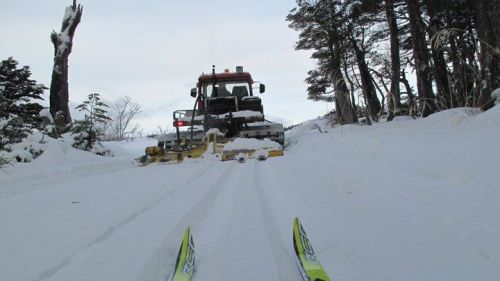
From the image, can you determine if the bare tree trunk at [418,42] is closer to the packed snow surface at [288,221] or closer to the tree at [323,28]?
the packed snow surface at [288,221]

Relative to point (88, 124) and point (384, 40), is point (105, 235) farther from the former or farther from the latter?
point (384, 40)

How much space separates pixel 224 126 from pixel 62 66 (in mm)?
6425

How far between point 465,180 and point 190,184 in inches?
104

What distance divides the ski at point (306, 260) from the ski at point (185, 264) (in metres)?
0.49

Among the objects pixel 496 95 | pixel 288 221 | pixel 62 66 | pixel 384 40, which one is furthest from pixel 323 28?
pixel 288 221

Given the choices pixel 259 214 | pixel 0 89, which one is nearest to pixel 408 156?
pixel 259 214

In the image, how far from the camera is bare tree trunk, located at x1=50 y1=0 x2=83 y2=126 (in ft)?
39.0

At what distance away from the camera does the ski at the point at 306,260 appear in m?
1.43

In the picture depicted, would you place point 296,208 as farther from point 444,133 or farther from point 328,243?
point 444,133

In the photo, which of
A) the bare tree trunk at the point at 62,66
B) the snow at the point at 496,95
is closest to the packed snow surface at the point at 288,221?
the snow at the point at 496,95

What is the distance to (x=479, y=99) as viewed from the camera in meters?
5.21

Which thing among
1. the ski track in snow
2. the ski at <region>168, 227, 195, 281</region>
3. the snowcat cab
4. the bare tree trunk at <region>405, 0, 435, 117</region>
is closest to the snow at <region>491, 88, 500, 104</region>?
the snowcat cab

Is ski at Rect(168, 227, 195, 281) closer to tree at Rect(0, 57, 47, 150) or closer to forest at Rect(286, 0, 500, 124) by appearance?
forest at Rect(286, 0, 500, 124)

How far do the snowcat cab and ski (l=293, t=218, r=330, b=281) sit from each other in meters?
5.03
